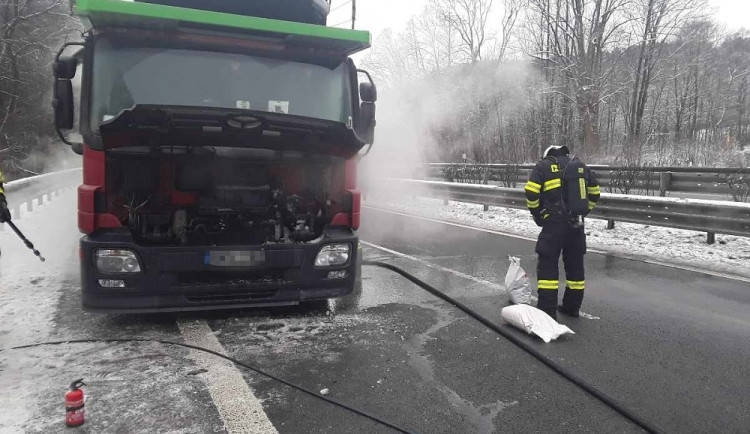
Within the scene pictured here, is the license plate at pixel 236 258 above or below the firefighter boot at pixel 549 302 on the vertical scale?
above

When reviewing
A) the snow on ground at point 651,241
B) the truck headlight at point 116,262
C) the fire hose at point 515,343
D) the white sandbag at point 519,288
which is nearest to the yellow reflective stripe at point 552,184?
the white sandbag at point 519,288

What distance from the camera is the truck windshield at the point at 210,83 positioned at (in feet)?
12.7

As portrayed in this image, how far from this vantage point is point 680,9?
24.7 metres

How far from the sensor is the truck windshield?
153 inches

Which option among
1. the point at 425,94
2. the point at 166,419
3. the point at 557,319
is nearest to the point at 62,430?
the point at 166,419

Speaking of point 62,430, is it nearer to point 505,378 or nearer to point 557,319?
point 505,378

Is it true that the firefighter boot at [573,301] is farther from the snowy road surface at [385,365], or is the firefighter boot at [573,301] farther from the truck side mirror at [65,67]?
the truck side mirror at [65,67]

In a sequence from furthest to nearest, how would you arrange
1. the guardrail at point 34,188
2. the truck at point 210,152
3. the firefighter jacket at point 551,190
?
the guardrail at point 34,188 < the firefighter jacket at point 551,190 < the truck at point 210,152

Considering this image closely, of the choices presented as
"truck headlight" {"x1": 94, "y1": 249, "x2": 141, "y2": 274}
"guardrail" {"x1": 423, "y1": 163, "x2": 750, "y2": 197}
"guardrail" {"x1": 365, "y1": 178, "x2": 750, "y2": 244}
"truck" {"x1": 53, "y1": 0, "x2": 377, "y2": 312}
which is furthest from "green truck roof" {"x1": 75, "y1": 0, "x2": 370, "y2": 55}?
"guardrail" {"x1": 423, "y1": 163, "x2": 750, "y2": 197}

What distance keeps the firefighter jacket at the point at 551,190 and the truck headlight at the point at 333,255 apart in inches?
69.3

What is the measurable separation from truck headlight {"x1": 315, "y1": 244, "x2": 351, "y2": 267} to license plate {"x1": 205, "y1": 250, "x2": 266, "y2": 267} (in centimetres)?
47

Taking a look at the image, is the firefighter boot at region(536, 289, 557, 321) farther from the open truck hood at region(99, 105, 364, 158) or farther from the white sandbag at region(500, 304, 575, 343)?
the open truck hood at region(99, 105, 364, 158)

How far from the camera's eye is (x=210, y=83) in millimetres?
4117

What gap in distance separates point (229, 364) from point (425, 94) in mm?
17882
